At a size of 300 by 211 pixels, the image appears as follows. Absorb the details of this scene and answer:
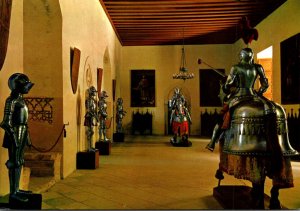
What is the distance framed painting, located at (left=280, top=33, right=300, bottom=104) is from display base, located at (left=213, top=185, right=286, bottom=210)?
5.16m

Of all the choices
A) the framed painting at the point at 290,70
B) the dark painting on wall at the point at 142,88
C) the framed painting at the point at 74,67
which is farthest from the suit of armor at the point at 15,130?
the dark painting on wall at the point at 142,88

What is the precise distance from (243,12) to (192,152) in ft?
Answer: 16.3

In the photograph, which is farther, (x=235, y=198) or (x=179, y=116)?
(x=179, y=116)

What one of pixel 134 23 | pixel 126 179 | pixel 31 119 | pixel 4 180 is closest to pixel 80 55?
pixel 31 119

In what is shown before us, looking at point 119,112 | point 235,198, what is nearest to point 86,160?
point 235,198

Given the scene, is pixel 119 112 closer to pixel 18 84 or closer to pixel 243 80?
pixel 243 80

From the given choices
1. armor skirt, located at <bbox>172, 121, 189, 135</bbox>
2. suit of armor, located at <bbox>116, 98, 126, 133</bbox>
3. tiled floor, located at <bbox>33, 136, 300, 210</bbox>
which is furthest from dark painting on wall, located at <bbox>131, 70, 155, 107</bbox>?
tiled floor, located at <bbox>33, 136, 300, 210</bbox>

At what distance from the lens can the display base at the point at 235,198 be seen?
3.81 m

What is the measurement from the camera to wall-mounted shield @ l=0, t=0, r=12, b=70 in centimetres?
362

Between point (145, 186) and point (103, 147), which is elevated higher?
point (103, 147)

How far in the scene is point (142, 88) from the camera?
1681 centimetres

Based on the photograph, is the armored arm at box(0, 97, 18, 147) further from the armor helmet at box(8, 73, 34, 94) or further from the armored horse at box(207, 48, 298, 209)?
the armored horse at box(207, 48, 298, 209)

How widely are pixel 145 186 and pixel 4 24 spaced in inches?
121

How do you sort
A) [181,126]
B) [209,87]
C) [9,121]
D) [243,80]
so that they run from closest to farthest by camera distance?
[9,121] < [243,80] < [181,126] < [209,87]
